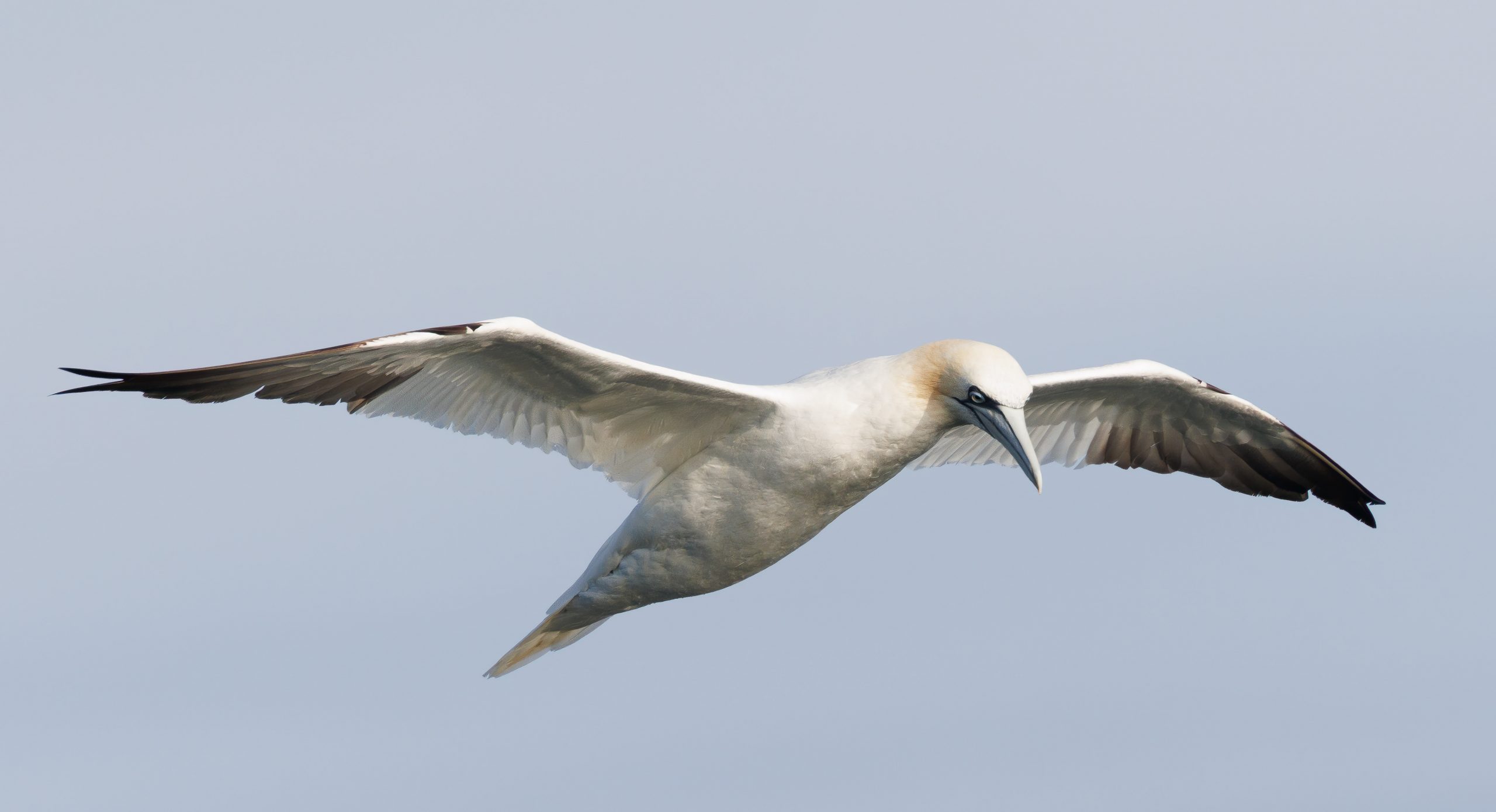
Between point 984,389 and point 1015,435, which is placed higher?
point 984,389

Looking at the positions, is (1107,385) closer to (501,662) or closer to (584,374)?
(584,374)

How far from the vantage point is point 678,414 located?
1128 cm

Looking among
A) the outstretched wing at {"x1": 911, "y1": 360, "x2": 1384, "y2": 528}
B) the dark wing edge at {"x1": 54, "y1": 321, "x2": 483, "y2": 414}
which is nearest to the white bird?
the dark wing edge at {"x1": 54, "y1": 321, "x2": 483, "y2": 414}

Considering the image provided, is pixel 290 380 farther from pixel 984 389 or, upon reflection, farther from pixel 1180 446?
pixel 1180 446

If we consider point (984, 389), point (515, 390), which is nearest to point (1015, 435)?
point (984, 389)

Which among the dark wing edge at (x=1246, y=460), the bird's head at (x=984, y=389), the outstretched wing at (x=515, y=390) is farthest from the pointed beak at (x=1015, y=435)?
the dark wing edge at (x=1246, y=460)

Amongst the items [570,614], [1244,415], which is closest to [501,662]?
[570,614]

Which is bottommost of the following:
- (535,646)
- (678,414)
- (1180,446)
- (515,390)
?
(535,646)

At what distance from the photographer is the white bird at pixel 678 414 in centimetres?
1034

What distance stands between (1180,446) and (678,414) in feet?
14.8

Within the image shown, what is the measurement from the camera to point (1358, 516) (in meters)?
13.6

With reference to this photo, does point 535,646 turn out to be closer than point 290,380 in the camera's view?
No

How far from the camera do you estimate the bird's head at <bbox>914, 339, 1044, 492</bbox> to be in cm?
1044

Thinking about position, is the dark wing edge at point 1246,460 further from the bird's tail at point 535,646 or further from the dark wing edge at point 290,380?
the dark wing edge at point 290,380
